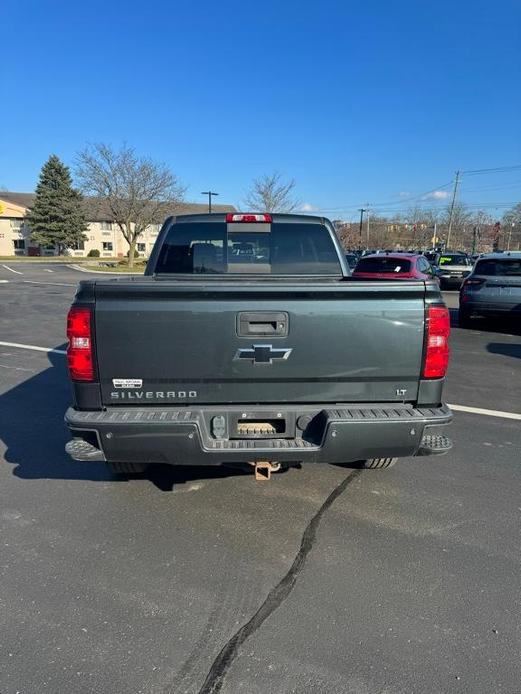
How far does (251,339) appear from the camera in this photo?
277 centimetres

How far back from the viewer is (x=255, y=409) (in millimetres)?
2828

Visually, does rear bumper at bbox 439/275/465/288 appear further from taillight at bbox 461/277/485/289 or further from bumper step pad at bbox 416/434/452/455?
bumper step pad at bbox 416/434/452/455

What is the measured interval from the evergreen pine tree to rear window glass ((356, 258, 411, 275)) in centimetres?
5282

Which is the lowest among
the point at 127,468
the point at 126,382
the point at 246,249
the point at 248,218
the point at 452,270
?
the point at 127,468

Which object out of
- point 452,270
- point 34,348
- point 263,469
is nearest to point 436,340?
point 263,469

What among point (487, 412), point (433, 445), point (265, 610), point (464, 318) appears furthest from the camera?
point (464, 318)

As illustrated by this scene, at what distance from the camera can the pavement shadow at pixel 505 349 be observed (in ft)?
29.1

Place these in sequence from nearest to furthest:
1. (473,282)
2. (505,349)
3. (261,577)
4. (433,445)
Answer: (261,577), (433,445), (505,349), (473,282)

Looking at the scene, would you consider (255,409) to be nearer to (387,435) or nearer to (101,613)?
(387,435)

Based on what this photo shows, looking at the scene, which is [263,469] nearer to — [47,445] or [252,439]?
[252,439]

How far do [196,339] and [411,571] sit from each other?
1.83 metres

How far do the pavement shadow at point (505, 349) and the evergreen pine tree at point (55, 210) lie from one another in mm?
57210

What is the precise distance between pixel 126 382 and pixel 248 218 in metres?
2.20

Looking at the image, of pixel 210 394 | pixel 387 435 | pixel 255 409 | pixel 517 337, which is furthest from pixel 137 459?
pixel 517 337
